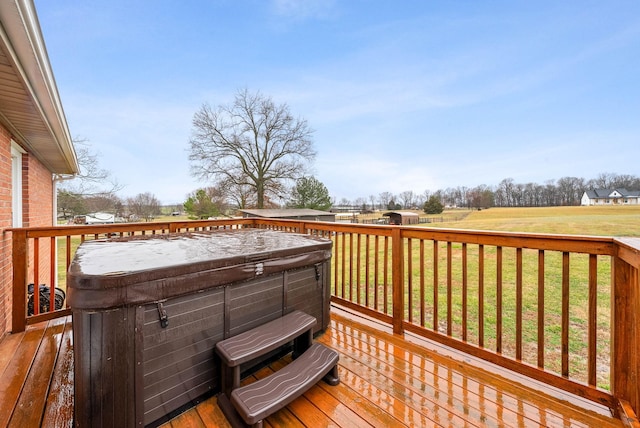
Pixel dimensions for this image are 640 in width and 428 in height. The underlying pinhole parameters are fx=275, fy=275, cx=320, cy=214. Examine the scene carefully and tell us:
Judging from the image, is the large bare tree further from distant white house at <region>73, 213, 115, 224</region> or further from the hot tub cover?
the hot tub cover

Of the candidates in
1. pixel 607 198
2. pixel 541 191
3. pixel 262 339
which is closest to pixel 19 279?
pixel 262 339

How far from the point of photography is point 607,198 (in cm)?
1319

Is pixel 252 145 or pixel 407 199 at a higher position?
pixel 252 145

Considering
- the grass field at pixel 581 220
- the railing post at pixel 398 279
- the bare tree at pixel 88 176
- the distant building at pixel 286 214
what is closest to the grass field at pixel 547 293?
the grass field at pixel 581 220

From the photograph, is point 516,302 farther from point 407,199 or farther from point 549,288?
point 407,199

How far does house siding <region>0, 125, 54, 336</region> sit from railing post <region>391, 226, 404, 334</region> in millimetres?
3606

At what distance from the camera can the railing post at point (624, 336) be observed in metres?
1.57

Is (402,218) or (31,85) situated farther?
(402,218)

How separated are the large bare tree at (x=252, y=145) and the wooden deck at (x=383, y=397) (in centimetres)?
1708

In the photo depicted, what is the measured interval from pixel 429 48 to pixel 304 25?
484 cm

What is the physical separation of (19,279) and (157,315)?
8.09 feet

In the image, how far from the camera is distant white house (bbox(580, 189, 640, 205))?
12.9 metres

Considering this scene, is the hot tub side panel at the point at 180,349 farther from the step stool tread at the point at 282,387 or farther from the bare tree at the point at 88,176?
the bare tree at the point at 88,176

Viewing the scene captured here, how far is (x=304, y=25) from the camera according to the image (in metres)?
10.4
